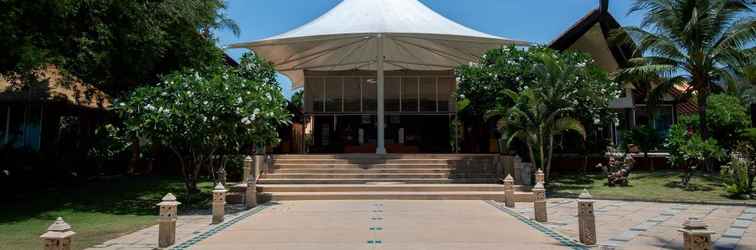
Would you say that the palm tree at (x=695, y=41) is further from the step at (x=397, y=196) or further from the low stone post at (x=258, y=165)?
the low stone post at (x=258, y=165)

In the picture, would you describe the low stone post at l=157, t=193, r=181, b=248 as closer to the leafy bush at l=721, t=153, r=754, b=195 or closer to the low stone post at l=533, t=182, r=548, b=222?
the low stone post at l=533, t=182, r=548, b=222

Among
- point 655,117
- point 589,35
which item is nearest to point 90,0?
point 589,35

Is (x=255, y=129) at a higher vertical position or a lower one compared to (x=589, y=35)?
lower

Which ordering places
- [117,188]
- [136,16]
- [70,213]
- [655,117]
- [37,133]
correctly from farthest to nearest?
[655,117], [37,133], [117,188], [136,16], [70,213]

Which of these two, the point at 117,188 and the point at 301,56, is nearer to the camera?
the point at 117,188

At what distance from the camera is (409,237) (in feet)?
24.1

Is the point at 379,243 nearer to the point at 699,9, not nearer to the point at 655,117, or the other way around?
the point at 699,9

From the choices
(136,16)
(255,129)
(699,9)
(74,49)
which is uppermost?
(699,9)

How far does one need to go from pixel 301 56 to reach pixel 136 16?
9152 mm

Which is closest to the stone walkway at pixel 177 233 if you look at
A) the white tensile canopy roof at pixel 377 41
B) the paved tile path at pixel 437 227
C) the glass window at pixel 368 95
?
the paved tile path at pixel 437 227

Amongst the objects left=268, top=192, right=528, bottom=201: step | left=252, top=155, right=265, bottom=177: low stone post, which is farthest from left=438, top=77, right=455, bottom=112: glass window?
left=268, top=192, right=528, bottom=201: step

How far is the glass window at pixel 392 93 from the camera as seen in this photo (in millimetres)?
23594

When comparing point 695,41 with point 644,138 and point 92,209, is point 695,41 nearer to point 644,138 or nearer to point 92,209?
point 644,138

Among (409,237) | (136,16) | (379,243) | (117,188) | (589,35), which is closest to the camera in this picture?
(379,243)
